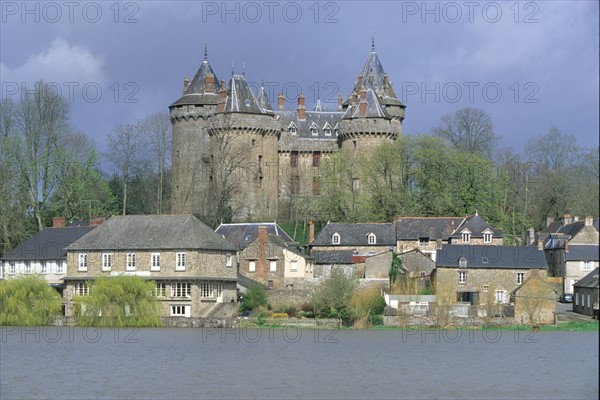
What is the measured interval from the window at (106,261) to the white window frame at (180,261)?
3579 mm

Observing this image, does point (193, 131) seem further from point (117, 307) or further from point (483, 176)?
point (117, 307)

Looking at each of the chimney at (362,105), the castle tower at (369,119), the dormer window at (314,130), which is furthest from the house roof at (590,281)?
the dormer window at (314,130)

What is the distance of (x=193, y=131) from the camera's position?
91.6 m

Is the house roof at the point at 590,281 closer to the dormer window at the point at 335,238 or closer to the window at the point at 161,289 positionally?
the dormer window at the point at 335,238

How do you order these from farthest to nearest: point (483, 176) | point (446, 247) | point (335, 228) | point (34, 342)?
point (483, 176) < point (335, 228) < point (446, 247) < point (34, 342)

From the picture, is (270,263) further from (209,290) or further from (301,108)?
(301,108)

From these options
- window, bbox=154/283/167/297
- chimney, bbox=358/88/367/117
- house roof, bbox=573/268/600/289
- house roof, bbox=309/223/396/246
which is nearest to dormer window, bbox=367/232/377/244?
house roof, bbox=309/223/396/246

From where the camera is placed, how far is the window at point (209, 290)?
5697 cm

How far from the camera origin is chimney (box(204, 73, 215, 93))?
9294 cm

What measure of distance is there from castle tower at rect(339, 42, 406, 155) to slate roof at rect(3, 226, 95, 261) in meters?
30.4

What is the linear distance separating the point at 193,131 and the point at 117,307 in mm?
40475

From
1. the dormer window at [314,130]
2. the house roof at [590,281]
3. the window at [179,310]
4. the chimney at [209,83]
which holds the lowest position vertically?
the window at [179,310]

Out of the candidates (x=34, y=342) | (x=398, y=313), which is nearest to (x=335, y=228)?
(x=398, y=313)

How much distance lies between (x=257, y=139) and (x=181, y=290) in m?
34.5
